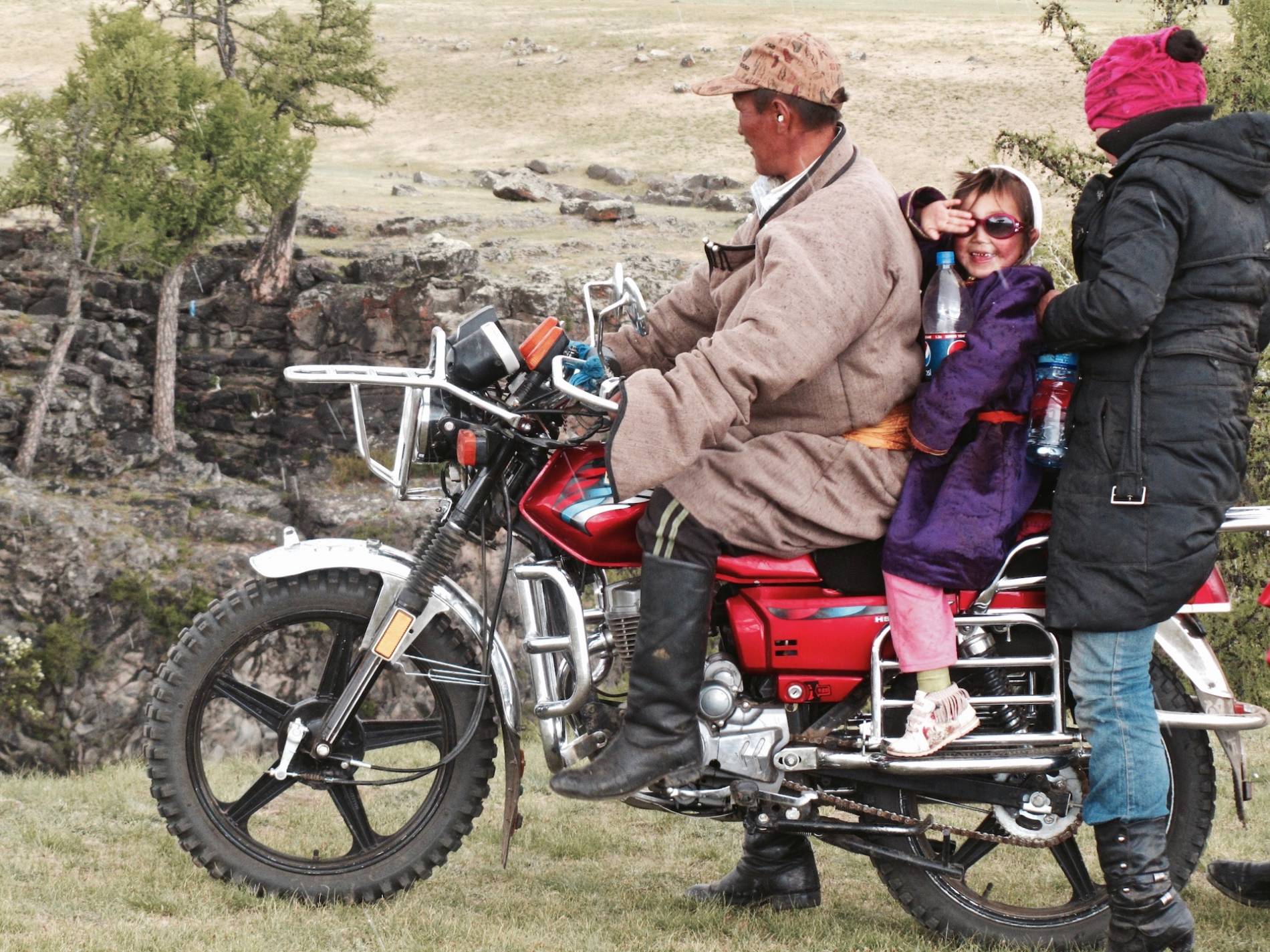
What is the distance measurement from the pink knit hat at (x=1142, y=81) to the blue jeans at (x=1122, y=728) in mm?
1438

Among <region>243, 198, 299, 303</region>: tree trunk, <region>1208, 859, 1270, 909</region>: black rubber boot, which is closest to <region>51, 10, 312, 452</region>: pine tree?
<region>243, 198, 299, 303</region>: tree trunk

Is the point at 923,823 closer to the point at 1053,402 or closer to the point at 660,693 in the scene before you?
the point at 660,693

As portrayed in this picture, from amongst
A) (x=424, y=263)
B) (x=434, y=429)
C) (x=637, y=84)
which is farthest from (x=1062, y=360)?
(x=637, y=84)

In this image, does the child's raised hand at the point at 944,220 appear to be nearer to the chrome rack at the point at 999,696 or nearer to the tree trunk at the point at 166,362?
the chrome rack at the point at 999,696

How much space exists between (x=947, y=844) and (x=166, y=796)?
2.47m

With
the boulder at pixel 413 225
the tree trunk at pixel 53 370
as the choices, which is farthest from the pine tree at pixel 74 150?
the boulder at pixel 413 225

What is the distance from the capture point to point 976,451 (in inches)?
142

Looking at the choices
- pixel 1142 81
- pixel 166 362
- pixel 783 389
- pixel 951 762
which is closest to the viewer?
pixel 783 389

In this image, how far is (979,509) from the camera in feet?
11.8

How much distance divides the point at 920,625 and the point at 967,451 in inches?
19.7

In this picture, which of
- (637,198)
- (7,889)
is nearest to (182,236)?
(637,198)

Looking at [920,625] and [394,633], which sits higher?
[920,625]

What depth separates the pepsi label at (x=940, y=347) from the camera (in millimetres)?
3586

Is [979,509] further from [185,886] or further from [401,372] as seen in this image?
[185,886]
